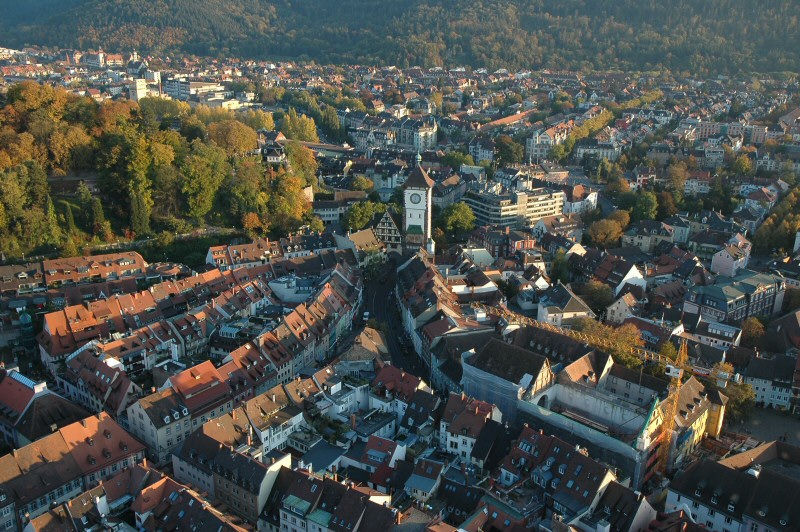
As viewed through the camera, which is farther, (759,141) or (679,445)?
(759,141)

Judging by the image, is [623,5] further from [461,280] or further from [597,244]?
[461,280]

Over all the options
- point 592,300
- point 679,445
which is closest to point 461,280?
point 592,300

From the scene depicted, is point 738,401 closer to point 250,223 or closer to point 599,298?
point 599,298

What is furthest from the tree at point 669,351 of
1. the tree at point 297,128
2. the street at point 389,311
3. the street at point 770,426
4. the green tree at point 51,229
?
the tree at point 297,128

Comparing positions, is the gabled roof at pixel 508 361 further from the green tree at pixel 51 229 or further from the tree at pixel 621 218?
the green tree at pixel 51 229

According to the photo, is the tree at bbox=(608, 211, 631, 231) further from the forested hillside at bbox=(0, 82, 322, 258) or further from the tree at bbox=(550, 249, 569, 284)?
the forested hillside at bbox=(0, 82, 322, 258)

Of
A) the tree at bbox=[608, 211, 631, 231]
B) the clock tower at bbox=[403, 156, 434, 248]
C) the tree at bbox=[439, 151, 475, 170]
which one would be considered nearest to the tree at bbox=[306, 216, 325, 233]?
the clock tower at bbox=[403, 156, 434, 248]
